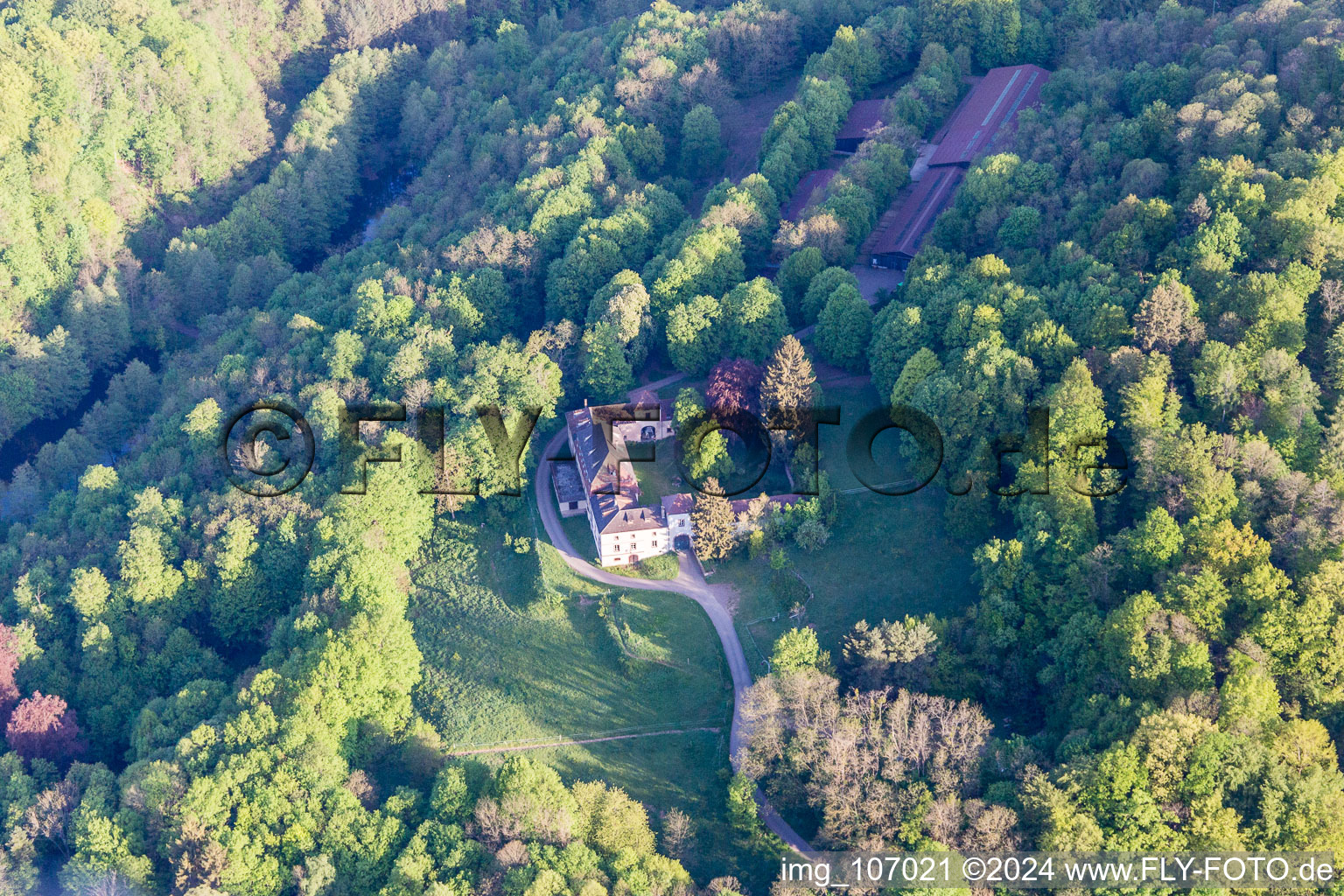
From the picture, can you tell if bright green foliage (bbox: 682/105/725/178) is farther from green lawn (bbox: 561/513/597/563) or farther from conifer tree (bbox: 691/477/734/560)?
conifer tree (bbox: 691/477/734/560)

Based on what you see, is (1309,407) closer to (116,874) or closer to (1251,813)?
(1251,813)

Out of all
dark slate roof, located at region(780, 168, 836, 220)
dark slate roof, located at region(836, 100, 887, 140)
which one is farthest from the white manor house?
dark slate roof, located at region(836, 100, 887, 140)

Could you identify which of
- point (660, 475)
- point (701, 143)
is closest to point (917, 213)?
point (701, 143)

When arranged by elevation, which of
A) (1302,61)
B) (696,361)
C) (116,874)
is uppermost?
(1302,61)

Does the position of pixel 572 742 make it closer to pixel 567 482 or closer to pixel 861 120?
pixel 567 482

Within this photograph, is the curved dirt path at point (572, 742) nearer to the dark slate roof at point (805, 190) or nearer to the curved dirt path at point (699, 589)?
the curved dirt path at point (699, 589)

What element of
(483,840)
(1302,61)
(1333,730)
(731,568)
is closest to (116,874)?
(483,840)
